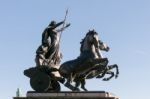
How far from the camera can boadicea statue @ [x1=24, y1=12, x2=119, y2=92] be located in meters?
34.0

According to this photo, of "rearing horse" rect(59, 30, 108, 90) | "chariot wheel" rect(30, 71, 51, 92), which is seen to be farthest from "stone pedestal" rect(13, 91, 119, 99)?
"rearing horse" rect(59, 30, 108, 90)

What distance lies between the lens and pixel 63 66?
3459 cm

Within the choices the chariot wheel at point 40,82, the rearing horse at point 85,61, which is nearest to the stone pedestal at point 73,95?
the chariot wheel at point 40,82

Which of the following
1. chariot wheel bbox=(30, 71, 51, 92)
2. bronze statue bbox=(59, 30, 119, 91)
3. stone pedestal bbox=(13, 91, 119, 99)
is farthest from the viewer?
chariot wheel bbox=(30, 71, 51, 92)

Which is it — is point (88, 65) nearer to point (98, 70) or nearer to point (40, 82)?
point (98, 70)

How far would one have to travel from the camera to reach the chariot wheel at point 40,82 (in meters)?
34.8

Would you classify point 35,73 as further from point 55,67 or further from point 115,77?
point 115,77

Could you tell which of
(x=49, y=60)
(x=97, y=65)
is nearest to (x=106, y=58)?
(x=97, y=65)

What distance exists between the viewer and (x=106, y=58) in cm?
3359

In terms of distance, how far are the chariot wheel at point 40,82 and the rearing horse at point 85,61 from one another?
Result: 705 millimetres

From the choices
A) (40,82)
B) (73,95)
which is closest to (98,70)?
(73,95)

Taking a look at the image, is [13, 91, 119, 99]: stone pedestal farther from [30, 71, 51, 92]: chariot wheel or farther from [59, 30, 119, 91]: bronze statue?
[59, 30, 119, 91]: bronze statue

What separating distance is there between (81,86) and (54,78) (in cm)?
118

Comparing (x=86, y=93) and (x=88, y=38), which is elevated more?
(x=88, y=38)
